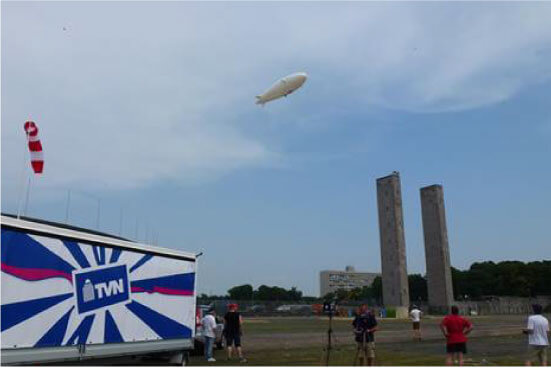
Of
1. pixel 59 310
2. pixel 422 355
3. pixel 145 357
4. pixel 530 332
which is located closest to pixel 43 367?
pixel 59 310

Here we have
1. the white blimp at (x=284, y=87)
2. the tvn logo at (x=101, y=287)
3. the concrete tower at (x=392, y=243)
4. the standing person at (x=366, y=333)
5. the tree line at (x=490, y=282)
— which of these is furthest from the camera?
the tree line at (x=490, y=282)

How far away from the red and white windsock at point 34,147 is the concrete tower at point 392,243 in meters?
69.9

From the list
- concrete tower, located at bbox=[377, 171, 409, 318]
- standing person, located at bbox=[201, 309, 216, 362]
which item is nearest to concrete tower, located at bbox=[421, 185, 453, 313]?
concrete tower, located at bbox=[377, 171, 409, 318]

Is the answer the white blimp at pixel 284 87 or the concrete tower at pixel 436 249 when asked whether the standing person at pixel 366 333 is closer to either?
the white blimp at pixel 284 87

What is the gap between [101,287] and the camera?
11828 mm

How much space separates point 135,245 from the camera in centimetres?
1320

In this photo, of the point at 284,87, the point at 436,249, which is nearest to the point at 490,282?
the point at 436,249

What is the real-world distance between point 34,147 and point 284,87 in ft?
86.9

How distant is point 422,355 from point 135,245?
34.9ft

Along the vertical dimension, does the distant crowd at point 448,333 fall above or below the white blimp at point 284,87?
below

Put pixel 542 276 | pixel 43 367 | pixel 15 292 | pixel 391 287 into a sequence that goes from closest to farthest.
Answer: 1. pixel 15 292
2. pixel 43 367
3. pixel 391 287
4. pixel 542 276

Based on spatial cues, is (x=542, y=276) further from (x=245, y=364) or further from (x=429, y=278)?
(x=245, y=364)

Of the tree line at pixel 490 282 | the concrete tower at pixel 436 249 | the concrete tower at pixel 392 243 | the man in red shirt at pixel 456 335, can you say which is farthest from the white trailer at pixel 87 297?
the tree line at pixel 490 282

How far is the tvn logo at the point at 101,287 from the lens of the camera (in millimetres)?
11297
